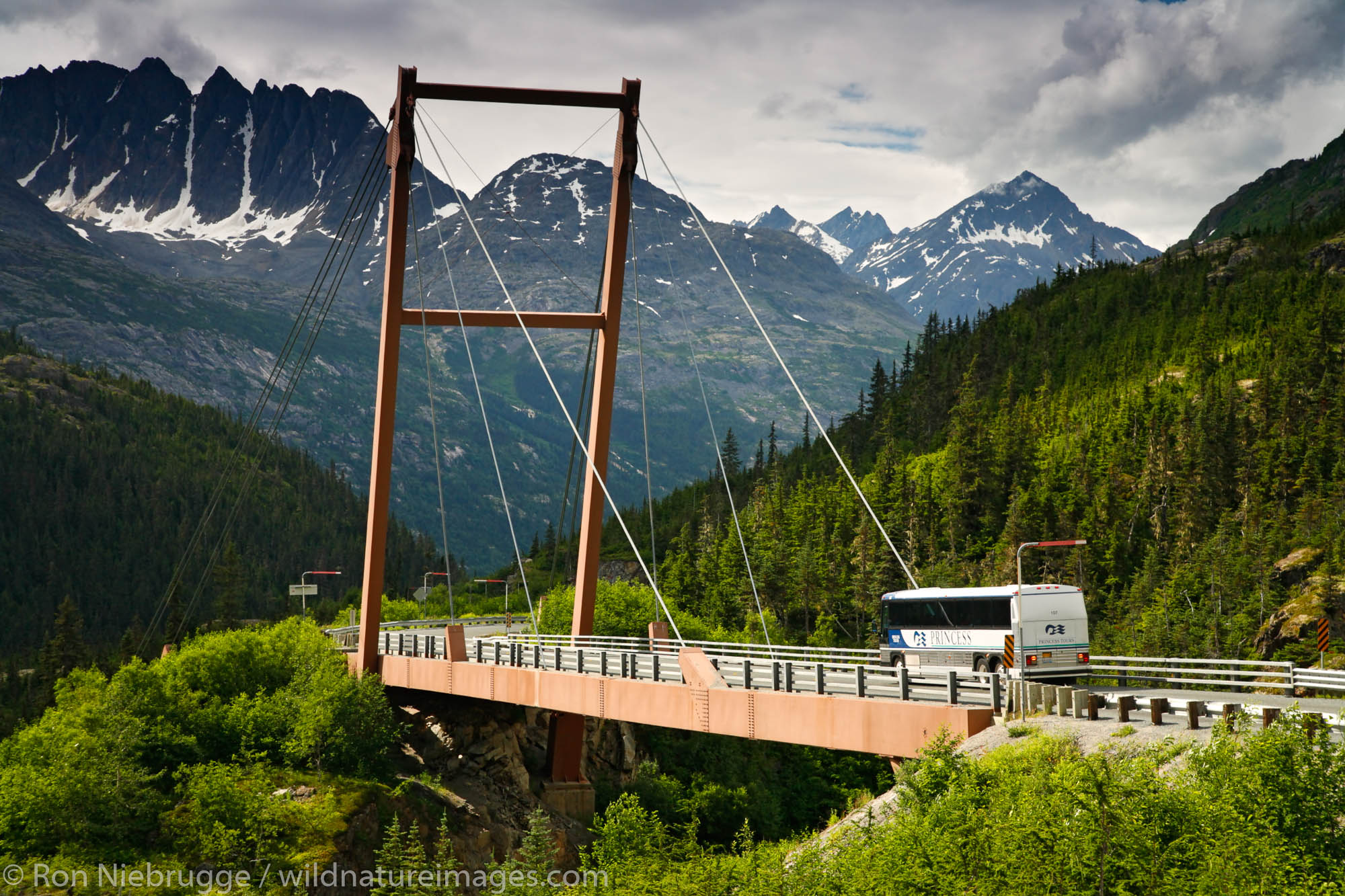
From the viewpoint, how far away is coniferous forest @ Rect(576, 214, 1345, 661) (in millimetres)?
94562

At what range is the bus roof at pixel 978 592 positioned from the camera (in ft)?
123

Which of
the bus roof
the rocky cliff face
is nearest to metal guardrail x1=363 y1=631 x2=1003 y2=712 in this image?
the rocky cliff face

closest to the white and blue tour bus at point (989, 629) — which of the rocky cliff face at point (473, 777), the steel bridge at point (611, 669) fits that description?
the steel bridge at point (611, 669)

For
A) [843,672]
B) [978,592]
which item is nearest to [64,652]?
[978,592]

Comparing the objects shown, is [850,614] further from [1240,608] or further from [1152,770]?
[1152,770]

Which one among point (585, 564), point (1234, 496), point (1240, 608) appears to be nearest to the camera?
point (585, 564)

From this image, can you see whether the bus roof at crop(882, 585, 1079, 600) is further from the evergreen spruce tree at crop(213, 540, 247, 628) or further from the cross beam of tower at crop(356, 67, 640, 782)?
the evergreen spruce tree at crop(213, 540, 247, 628)

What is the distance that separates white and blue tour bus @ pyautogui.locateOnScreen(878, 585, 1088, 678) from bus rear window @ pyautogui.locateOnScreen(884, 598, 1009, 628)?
25mm

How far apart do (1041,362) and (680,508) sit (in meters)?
58.7

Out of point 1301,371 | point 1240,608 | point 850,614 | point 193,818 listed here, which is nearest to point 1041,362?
point 1301,371

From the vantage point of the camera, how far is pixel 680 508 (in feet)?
637

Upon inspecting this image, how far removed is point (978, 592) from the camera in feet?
137

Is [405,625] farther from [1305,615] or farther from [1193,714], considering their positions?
[1193,714]

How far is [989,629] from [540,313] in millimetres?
17890
